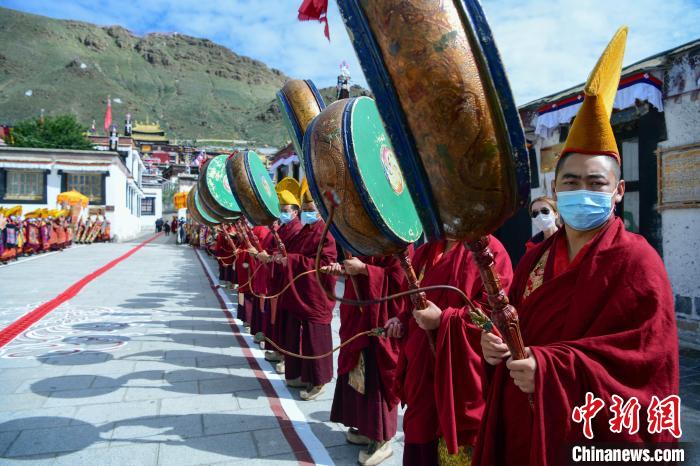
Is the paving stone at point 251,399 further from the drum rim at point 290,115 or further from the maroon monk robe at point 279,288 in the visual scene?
the drum rim at point 290,115

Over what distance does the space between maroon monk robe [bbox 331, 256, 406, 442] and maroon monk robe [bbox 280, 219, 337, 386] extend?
108cm

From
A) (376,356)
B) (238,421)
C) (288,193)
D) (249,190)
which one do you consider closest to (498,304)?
(376,356)

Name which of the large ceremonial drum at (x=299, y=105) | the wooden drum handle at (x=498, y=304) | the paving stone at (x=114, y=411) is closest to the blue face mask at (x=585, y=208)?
the wooden drum handle at (x=498, y=304)

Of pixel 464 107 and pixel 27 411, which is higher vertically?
pixel 464 107

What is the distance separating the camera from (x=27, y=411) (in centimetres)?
397

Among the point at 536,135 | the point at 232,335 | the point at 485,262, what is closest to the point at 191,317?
the point at 232,335

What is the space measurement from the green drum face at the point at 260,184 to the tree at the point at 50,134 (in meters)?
40.9

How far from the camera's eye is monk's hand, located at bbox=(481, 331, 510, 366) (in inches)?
55.0

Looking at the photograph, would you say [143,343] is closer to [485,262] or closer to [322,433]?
[322,433]

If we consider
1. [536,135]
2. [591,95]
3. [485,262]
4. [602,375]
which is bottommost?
[602,375]

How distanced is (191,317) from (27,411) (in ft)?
14.5

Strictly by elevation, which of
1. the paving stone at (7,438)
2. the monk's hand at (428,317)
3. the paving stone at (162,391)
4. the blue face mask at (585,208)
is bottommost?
the paving stone at (162,391)

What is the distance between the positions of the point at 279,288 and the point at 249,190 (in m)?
1.23

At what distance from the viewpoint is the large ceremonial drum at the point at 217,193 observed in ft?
18.5
